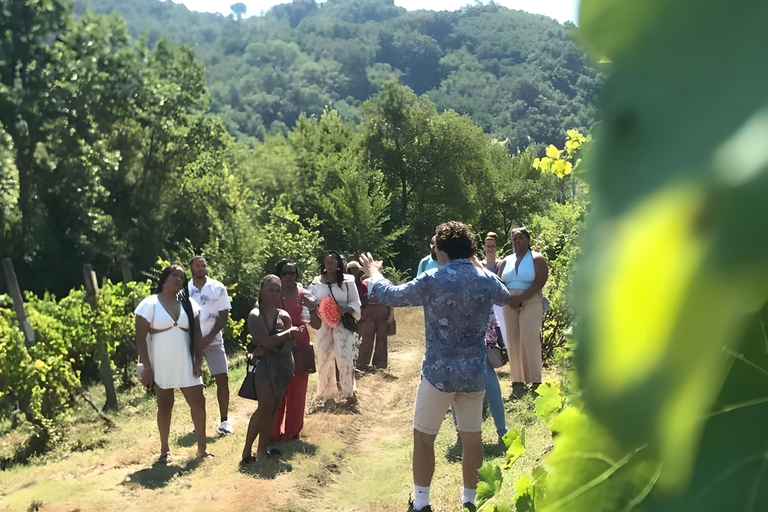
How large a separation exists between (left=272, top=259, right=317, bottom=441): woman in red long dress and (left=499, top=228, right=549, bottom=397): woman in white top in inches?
77.4

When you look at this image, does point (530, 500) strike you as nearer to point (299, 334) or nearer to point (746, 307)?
point (746, 307)

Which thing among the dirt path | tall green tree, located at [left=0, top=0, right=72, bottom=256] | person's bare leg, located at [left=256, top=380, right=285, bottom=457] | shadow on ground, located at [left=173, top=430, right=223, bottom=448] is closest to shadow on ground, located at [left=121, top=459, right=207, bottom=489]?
the dirt path

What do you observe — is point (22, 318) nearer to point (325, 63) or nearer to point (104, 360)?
point (104, 360)

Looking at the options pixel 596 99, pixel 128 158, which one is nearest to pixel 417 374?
pixel 596 99

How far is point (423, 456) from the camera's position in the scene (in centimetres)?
468

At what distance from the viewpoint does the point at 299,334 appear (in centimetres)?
736

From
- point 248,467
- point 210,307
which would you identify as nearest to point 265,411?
point 248,467

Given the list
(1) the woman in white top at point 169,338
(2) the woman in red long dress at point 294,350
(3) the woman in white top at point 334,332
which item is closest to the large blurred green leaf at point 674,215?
(1) the woman in white top at point 169,338

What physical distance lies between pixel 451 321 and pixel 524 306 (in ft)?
11.2

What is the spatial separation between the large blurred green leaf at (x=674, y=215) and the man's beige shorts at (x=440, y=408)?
4.32 metres

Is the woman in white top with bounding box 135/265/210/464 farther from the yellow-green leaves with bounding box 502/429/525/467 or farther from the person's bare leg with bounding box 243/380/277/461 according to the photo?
the yellow-green leaves with bounding box 502/429/525/467

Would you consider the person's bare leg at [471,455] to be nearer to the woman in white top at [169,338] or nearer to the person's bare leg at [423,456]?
the person's bare leg at [423,456]

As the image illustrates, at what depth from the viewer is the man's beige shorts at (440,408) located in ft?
14.7

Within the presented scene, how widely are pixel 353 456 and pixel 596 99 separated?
7904mm
